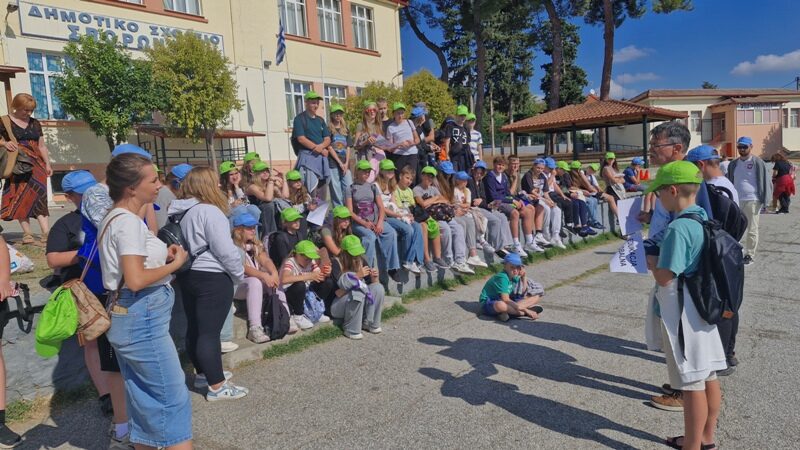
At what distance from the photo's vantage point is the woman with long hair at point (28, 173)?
19.9ft

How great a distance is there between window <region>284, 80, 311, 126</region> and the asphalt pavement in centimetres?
1844

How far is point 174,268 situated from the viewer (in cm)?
271

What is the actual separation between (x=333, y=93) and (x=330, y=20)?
11.0 ft

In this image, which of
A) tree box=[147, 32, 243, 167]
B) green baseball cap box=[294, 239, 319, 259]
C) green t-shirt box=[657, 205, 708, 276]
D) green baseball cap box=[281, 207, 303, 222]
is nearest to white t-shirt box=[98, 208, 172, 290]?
green baseball cap box=[294, 239, 319, 259]

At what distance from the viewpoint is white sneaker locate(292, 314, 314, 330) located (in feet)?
17.5

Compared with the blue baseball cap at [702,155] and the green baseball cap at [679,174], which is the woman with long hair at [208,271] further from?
the blue baseball cap at [702,155]

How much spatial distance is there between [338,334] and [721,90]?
4761 centimetres

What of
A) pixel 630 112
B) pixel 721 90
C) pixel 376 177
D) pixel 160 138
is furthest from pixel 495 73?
pixel 376 177

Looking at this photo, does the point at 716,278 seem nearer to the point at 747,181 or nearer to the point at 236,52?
the point at 747,181

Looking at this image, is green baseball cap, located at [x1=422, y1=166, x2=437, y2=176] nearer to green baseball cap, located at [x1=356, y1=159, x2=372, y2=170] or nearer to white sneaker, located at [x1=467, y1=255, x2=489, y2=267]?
green baseball cap, located at [x1=356, y1=159, x2=372, y2=170]

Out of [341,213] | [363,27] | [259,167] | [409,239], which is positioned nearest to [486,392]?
[341,213]

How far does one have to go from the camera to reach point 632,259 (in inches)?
135

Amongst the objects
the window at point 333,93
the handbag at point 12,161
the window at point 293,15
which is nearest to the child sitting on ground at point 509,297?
the handbag at point 12,161

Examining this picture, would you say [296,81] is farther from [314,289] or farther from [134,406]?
[134,406]
